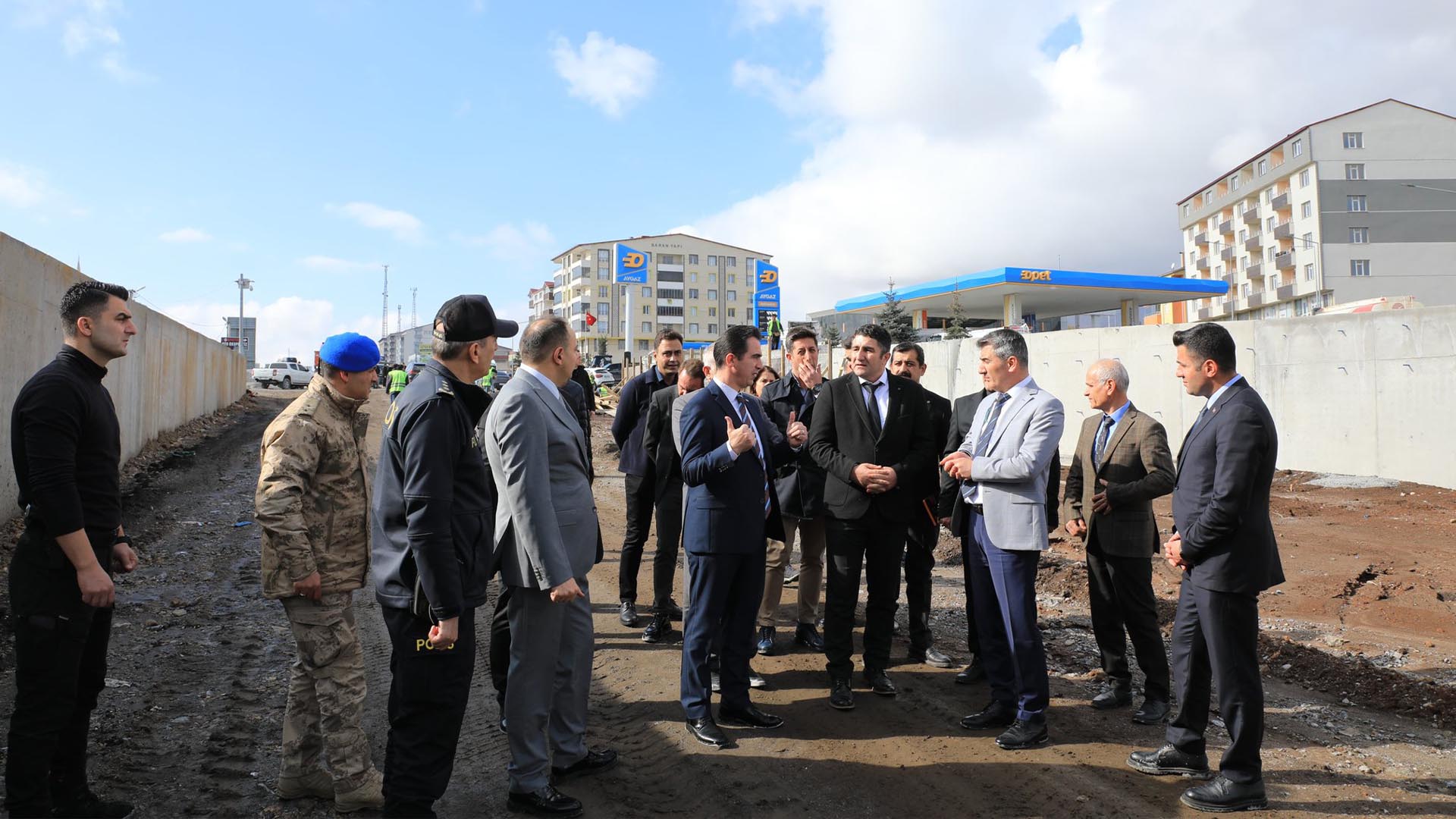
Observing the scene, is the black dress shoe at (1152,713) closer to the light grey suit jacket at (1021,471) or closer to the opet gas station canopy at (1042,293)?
the light grey suit jacket at (1021,471)

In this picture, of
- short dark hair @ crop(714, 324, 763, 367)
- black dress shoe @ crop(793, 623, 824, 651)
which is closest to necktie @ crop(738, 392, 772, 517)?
short dark hair @ crop(714, 324, 763, 367)

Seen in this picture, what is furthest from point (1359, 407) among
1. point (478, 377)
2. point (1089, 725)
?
point (478, 377)

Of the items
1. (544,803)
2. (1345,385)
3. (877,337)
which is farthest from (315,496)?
(1345,385)

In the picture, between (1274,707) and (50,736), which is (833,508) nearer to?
(1274,707)

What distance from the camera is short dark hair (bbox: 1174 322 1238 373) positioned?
3.80 m

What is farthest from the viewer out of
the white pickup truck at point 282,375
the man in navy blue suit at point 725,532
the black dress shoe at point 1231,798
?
the white pickup truck at point 282,375

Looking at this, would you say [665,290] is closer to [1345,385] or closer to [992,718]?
[1345,385]

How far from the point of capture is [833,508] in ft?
15.7

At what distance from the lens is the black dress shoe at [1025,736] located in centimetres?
414

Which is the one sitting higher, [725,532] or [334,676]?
[725,532]

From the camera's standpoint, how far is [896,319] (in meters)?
35.2

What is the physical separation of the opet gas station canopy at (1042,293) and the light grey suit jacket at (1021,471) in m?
28.5

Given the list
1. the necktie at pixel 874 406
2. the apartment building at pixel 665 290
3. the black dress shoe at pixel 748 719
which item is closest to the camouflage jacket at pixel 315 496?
the black dress shoe at pixel 748 719

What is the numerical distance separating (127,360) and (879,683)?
1381cm
